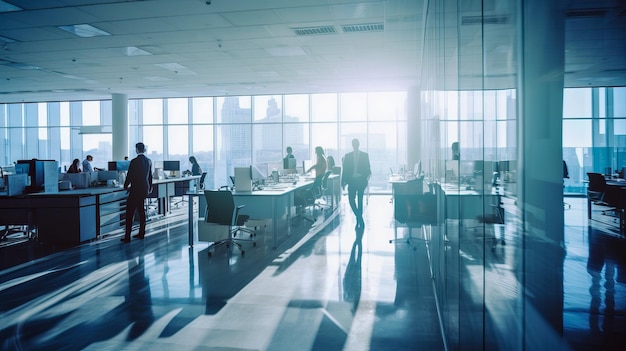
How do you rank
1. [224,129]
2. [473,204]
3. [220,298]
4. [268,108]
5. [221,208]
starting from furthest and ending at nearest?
1. [224,129]
2. [268,108]
3. [221,208]
4. [220,298]
5. [473,204]

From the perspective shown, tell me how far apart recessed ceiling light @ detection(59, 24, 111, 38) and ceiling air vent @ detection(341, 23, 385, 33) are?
4.35m

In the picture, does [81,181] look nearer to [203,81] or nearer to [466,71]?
[203,81]

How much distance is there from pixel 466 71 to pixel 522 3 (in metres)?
0.92

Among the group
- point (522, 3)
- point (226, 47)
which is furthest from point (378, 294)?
point (226, 47)

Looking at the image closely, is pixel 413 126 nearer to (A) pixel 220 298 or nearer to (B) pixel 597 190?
(A) pixel 220 298

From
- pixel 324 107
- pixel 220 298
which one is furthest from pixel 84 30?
pixel 324 107

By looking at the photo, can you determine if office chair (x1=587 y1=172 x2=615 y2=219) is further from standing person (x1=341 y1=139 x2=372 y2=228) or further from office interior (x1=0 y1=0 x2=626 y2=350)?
standing person (x1=341 y1=139 x2=372 y2=228)

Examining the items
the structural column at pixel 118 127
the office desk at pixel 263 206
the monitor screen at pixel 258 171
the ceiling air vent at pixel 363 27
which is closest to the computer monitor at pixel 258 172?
the monitor screen at pixel 258 171

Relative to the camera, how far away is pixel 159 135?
1449cm

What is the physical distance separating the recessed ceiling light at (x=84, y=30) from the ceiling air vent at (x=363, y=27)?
4353mm

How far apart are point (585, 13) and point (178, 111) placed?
15.0m

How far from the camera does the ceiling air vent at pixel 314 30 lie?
6805 mm

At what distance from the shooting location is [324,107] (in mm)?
13383

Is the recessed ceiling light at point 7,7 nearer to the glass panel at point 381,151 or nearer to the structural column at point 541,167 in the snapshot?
the structural column at point 541,167
